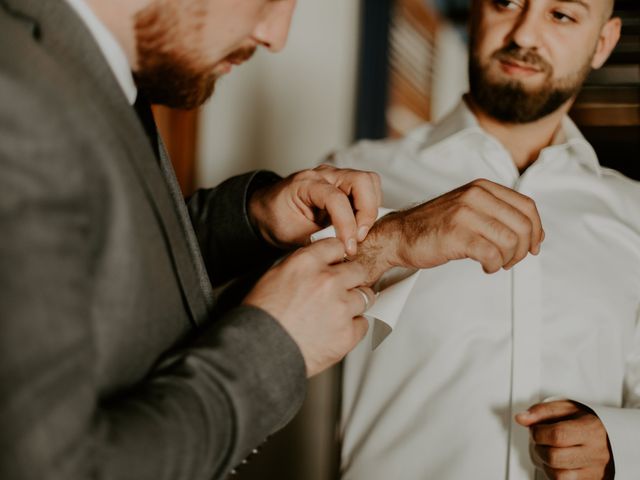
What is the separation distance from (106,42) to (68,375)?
0.40 meters

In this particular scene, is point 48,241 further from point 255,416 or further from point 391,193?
point 391,193

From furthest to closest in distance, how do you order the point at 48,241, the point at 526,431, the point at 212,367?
1. the point at 526,431
2. the point at 212,367
3. the point at 48,241

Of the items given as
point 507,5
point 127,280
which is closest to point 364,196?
point 127,280

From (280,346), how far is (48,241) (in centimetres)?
28

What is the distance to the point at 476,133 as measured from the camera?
1.36m

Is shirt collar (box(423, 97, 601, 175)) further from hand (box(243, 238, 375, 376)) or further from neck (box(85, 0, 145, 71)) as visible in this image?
neck (box(85, 0, 145, 71))

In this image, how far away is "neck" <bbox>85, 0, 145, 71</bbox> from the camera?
2.30 ft

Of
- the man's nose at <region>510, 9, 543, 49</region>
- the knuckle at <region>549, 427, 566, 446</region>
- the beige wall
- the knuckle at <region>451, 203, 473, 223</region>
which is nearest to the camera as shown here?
the knuckle at <region>451, 203, 473, 223</region>

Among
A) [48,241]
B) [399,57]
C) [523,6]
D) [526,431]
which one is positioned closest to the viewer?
[48,241]

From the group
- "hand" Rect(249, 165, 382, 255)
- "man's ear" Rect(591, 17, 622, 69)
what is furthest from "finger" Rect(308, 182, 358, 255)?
"man's ear" Rect(591, 17, 622, 69)

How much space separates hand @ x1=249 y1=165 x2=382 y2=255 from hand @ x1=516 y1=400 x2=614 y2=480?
1.41 feet

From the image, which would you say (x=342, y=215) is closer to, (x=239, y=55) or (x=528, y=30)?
(x=239, y=55)

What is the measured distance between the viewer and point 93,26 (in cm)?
71

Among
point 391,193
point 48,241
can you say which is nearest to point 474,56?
point 391,193
